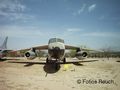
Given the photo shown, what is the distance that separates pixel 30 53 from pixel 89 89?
17375 mm

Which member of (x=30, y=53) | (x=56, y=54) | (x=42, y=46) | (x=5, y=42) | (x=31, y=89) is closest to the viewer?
(x=31, y=89)

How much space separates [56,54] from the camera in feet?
59.6

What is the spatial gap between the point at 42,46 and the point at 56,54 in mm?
9359

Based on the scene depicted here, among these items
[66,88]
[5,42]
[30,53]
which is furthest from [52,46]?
[5,42]

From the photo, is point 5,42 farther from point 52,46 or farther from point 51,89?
point 51,89

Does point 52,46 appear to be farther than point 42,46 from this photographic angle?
No

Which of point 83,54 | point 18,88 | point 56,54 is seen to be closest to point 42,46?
point 83,54

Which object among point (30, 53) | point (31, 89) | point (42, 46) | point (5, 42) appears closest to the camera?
point (31, 89)

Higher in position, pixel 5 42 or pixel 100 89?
pixel 5 42

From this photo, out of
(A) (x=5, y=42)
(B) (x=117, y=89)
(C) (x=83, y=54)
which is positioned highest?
(A) (x=5, y=42)

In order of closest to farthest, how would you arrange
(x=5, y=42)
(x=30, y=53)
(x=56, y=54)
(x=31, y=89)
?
(x=31, y=89)
(x=56, y=54)
(x=30, y=53)
(x=5, y=42)

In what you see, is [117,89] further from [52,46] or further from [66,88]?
[52,46]

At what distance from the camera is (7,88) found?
908cm

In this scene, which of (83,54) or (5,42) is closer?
(83,54)
